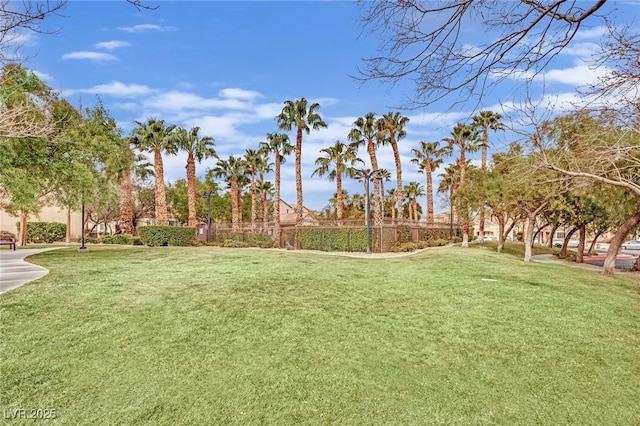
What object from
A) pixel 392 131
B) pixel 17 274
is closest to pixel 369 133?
pixel 392 131

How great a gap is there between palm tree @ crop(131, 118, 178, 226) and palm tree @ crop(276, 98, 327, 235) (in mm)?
9723

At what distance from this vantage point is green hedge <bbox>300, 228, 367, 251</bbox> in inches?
1070

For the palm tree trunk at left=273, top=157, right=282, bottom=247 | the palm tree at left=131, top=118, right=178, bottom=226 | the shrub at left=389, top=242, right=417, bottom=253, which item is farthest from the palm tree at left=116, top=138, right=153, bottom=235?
the shrub at left=389, top=242, right=417, bottom=253

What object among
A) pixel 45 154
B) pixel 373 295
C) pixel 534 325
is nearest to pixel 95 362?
pixel 373 295

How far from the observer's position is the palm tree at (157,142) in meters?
31.0

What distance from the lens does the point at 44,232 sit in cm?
3488

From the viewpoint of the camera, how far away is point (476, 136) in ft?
126

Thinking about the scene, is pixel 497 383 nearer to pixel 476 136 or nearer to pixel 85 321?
pixel 85 321

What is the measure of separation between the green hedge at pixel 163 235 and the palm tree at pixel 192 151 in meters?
2.95

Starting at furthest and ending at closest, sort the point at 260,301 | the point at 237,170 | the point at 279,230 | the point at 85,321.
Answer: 1. the point at 237,170
2. the point at 279,230
3. the point at 260,301
4. the point at 85,321

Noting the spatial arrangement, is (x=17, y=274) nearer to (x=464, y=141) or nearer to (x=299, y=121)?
(x=299, y=121)

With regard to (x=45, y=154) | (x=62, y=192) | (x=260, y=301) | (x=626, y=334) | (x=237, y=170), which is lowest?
(x=626, y=334)

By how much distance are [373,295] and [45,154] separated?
46.3 feet

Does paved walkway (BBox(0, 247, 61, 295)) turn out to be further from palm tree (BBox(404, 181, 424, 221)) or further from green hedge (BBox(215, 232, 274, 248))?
palm tree (BBox(404, 181, 424, 221))
